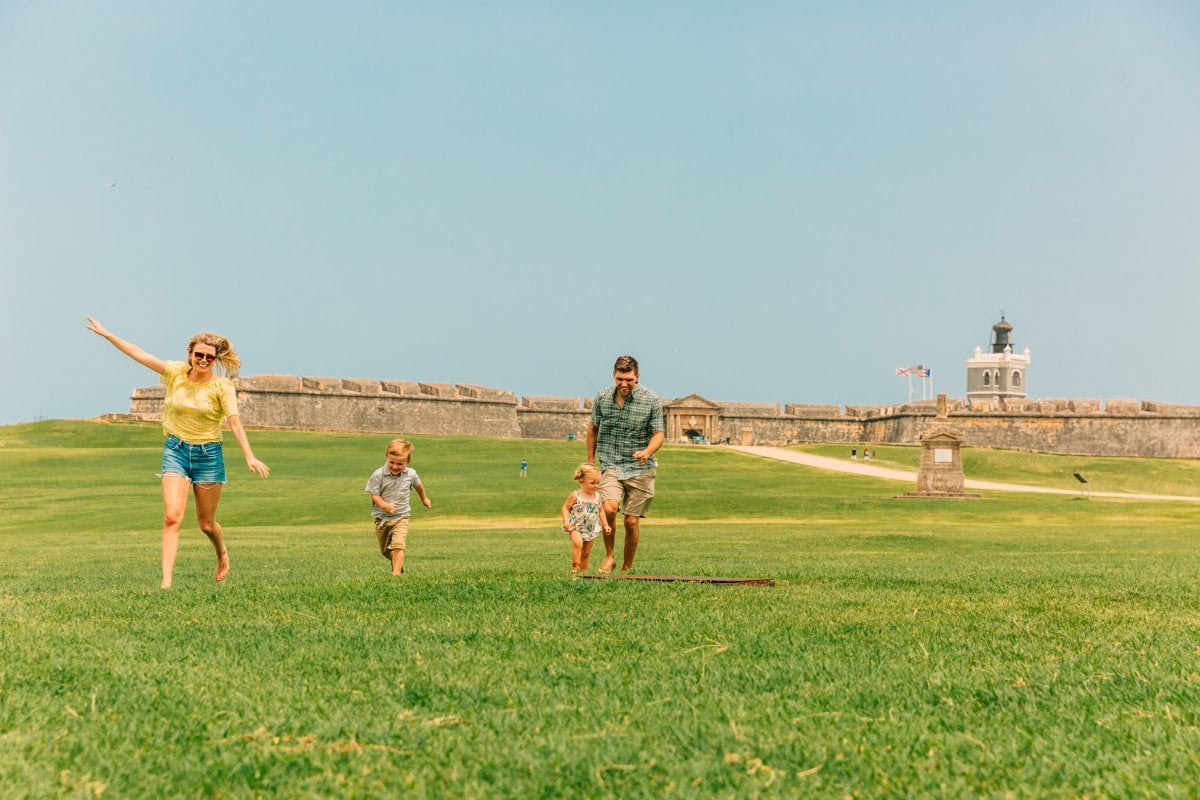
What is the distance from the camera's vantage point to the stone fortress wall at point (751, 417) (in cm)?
5859

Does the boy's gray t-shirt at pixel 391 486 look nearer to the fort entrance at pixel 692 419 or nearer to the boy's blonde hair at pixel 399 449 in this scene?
the boy's blonde hair at pixel 399 449

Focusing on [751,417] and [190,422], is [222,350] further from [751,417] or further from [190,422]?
[751,417]

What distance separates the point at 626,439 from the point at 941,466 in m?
25.3

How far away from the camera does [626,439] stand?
9031mm

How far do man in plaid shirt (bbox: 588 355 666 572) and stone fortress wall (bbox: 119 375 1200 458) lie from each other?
52760 mm

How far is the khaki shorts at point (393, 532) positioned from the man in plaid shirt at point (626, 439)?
5.31ft

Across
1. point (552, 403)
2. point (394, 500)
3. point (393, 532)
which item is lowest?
point (393, 532)

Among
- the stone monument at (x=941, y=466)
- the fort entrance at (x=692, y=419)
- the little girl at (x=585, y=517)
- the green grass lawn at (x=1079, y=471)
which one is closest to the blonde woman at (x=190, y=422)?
the little girl at (x=585, y=517)

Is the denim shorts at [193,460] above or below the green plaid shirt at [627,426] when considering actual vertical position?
below

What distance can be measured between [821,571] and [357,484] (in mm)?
26090

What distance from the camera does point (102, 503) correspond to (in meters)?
27.4

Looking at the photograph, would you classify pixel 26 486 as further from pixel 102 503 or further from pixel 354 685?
pixel 354 685

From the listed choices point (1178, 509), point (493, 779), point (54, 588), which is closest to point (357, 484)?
point (1178, 509)

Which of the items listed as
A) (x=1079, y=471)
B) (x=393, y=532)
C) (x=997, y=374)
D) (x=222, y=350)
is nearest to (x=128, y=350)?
(x=222, y=350)
